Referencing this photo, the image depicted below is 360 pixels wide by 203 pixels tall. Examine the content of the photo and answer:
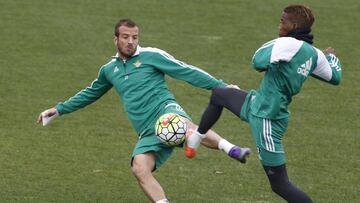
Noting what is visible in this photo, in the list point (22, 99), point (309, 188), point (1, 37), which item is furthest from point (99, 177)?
point (1, 37)

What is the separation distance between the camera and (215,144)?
9.42m

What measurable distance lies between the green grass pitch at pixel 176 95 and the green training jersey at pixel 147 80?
1.24 m

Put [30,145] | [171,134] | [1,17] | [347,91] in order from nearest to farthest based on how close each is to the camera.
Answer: [171,134]
[30,145]
[347,91]
[1,17]

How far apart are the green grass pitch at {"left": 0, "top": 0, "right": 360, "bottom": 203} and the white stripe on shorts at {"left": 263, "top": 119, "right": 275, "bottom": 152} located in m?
1.75

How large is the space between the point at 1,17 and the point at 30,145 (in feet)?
25.0

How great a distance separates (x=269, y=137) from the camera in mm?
8750

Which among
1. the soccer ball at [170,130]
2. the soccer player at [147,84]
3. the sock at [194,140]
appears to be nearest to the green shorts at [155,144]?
the soccer player at [147,84]

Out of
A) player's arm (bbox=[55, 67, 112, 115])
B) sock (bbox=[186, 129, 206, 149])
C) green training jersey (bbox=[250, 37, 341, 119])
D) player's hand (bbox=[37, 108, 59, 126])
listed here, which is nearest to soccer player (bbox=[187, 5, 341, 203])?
green training jersey (bbox=[250, 37, 341, 119])

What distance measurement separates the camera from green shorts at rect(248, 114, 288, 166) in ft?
28.7

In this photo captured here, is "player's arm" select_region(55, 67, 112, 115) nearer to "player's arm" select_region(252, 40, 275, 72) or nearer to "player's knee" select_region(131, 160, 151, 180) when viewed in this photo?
"player's knee" select_region(131, 160, 151, 180)

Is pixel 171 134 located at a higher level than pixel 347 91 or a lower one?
higher

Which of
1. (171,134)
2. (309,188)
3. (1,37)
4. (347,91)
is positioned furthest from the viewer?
(1,37)

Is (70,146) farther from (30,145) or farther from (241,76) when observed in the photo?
(241,76)

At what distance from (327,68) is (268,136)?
0.84 m
